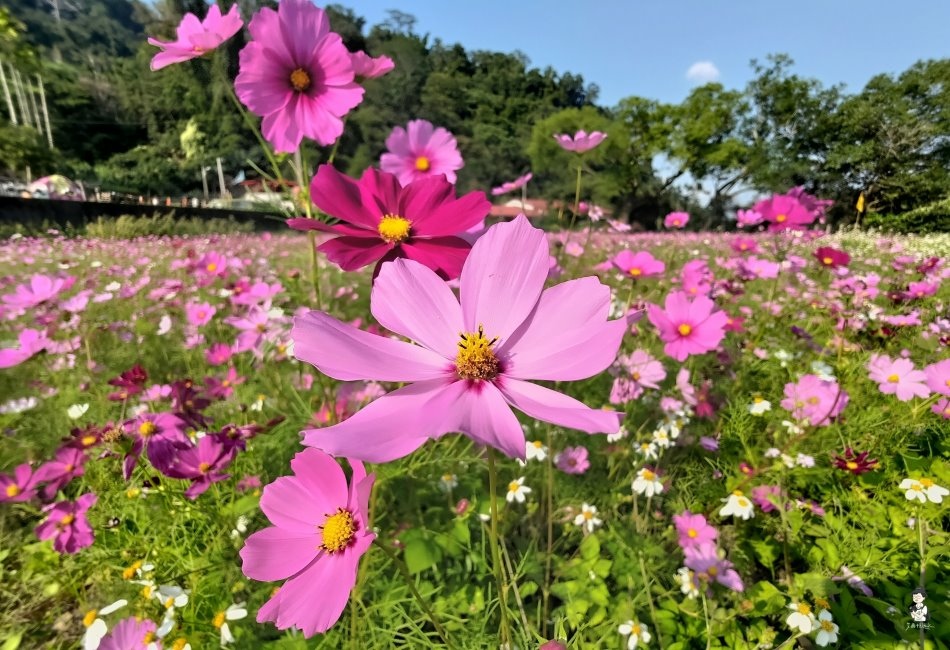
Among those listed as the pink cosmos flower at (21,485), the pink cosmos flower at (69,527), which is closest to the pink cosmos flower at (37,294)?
the pink cosmos flower at (21,485)

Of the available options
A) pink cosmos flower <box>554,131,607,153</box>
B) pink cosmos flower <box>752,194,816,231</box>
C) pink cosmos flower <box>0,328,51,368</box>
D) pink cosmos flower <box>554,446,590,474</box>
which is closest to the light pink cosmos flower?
pink cosmos flower <box>752,194,816,231</box>

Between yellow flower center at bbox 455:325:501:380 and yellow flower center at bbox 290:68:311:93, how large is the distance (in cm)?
49

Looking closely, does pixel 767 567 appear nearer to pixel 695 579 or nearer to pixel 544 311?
pixel 695 579

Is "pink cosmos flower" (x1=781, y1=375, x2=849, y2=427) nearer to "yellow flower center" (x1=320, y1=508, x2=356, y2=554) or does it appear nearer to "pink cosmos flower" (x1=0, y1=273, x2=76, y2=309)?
"yellow flower center" (x1=320, y1=508, x2=356, y2=554)

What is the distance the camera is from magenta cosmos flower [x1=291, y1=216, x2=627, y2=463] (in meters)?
0.32

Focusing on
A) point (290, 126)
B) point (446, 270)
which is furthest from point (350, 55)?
point (446, 270)

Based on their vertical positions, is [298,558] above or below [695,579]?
above

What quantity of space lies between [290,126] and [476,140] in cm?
4174

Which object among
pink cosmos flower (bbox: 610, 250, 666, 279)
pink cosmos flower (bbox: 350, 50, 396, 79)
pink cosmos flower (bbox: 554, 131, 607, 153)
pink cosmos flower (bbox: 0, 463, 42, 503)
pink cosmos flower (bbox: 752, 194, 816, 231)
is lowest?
pink cosmos flower (bbox: 0, 463, 42, 503)

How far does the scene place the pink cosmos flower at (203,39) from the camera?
2.32ft

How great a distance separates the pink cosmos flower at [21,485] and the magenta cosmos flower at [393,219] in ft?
3.13

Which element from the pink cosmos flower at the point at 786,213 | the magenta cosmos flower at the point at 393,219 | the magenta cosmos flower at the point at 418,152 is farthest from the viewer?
the pink cosmos flower at the point at 786,213

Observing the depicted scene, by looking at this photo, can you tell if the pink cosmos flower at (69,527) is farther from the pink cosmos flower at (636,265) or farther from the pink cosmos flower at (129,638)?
the pink cosmos flower at (636,265)

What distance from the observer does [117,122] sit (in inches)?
1284
